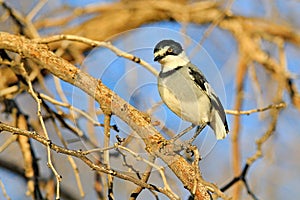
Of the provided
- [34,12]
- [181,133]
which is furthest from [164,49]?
[34,12]

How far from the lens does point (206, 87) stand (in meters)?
1.03

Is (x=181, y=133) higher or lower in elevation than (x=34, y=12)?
lower

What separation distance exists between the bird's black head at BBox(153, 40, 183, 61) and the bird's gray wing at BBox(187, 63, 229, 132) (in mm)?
53

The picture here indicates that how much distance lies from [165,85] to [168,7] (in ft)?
3.81

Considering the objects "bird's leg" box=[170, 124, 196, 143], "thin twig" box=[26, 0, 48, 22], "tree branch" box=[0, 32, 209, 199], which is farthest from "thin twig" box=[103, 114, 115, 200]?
"thin twig" box=[26, 0, 48, 22]

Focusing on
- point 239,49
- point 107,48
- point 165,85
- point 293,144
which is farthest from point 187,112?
point 293,144

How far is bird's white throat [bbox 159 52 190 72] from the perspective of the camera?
3.28ft

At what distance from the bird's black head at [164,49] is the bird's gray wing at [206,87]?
0.05 meters

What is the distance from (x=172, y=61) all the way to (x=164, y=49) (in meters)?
0.03

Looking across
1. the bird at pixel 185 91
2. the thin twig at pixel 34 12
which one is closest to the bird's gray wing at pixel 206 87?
the bird at pixel 185 91

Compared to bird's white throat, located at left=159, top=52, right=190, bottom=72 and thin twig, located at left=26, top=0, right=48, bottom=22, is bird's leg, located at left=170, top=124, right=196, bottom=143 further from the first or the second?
thin twig, located at left=26, top=0, right=48, bottom=22

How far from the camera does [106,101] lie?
1065mm

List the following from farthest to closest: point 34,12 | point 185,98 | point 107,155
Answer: point 34,12 → point 107,155 → point 185,98

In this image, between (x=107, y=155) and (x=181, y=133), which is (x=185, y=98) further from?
(x=107, y=155)
